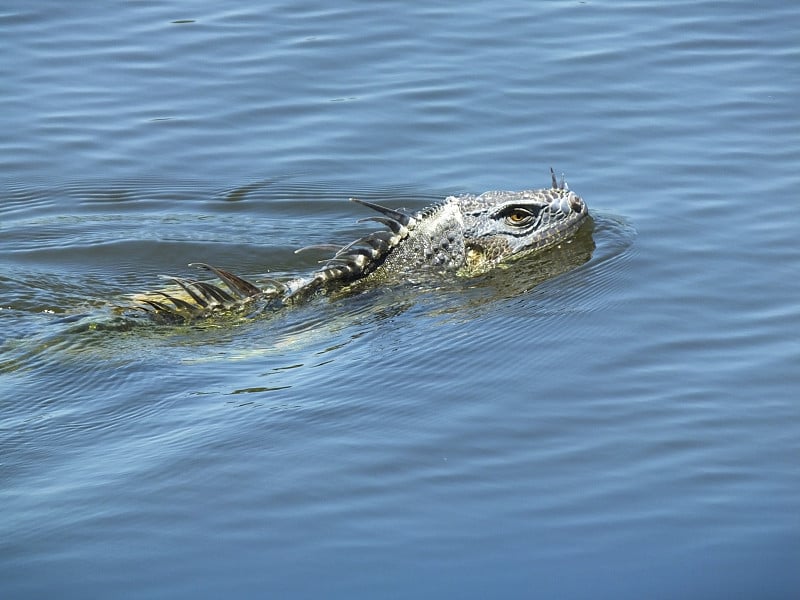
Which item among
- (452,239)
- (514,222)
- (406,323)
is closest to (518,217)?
(514,222)

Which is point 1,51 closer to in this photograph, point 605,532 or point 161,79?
point 161,79

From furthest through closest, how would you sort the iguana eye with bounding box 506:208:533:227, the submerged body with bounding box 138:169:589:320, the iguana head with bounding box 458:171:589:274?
1. the iguana eye with bounding box 506:208:533:227
2. the iguana head with bounding box 458:171:589:274
3. the submerged body with bounding box 138:169:589:320

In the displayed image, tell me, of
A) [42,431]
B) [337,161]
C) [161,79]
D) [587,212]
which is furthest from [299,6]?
[42,431]

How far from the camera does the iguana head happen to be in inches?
383

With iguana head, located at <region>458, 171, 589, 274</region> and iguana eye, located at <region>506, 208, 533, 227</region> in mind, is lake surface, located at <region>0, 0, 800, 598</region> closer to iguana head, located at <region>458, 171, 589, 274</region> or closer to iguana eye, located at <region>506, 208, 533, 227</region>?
iguana head, located at <region>458, 171, 589, 274</region>

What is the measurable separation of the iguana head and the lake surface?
0.18m

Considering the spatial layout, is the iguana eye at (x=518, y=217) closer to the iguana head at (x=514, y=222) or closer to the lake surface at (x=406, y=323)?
the iguana head at (x=514, y=222)

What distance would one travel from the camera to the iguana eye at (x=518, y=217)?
9828mm

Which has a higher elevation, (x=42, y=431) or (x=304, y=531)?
(x=42, y=431)

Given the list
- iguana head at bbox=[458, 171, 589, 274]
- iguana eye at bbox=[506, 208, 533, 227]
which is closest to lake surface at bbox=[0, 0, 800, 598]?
iguana head at bbox=[458, 171, 589, 274]

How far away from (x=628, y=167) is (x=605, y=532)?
592 centimetres

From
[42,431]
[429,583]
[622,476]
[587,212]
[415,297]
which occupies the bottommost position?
[429,583]

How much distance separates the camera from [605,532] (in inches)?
241

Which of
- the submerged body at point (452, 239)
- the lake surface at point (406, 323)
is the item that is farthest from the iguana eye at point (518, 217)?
the lake surface at point (406, 323)
